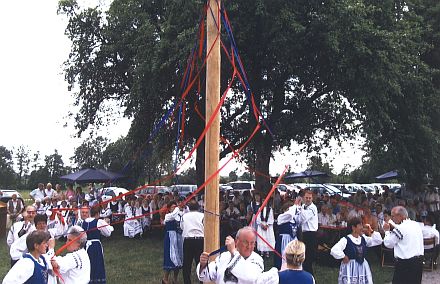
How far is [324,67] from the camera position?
12.5 meters

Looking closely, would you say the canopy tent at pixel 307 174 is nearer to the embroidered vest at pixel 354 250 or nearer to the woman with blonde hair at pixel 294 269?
the embroidered vest at pixel 354 250

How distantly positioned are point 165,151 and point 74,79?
4.60 m

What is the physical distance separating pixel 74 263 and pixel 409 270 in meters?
4.43

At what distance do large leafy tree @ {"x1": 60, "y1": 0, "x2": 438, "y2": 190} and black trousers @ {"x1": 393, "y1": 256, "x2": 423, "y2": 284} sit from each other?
5735 millimetres

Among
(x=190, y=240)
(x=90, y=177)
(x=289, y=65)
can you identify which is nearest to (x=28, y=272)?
(x=190, y=240)

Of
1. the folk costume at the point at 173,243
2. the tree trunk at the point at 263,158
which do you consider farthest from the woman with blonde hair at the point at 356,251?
the tree trunk at the point at 263,158

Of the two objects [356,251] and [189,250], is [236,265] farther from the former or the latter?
[189,250]

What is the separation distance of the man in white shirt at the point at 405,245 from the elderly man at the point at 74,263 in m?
4.01

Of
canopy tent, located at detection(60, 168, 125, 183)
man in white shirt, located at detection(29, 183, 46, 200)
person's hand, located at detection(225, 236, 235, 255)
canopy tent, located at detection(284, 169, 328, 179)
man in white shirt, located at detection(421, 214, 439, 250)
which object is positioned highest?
canopy tent, located at detection(284, 169, 328, 179)

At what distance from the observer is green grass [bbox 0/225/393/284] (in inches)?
379

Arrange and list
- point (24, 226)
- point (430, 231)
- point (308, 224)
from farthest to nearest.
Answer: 1. point (430, 231)
2. point (308, 224)
3. point (24, 226)

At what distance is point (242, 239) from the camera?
4332 millimetres

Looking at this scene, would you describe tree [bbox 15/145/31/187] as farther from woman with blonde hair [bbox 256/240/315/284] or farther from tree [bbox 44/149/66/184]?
woman with blonde hair [bbox 256/240/315/284]

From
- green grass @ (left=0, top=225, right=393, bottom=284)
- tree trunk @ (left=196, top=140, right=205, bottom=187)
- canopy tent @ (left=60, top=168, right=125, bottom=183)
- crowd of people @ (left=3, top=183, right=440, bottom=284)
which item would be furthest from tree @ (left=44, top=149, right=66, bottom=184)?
crowd of people @ (left=3, top=183, right=440, bottom=284)
